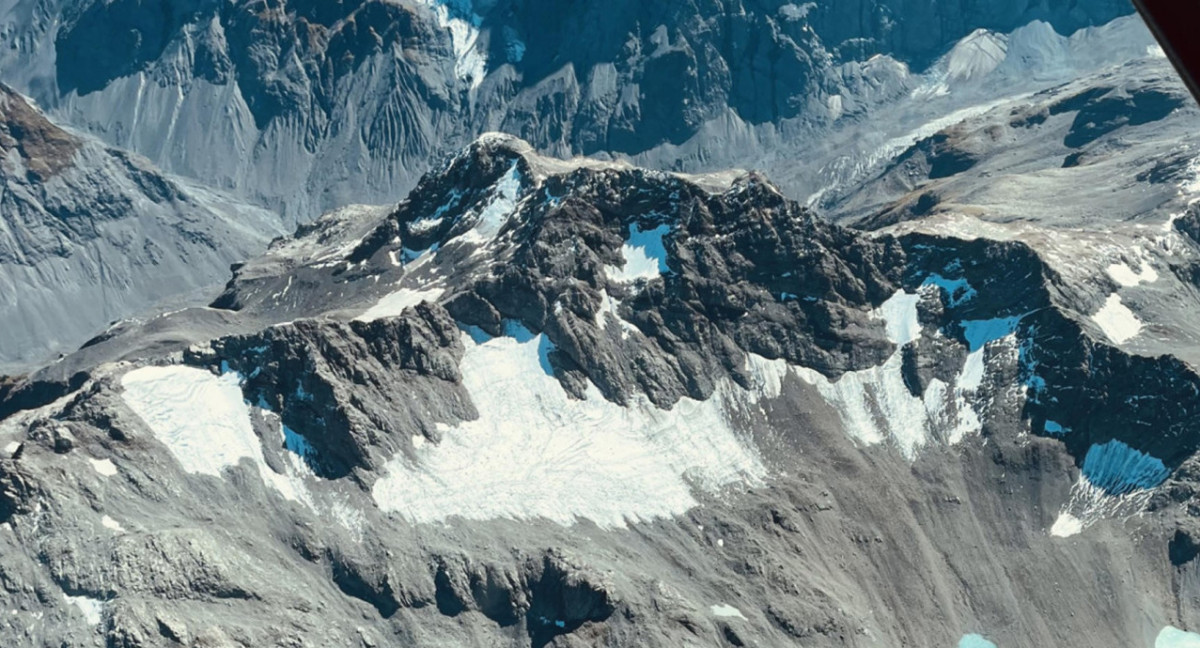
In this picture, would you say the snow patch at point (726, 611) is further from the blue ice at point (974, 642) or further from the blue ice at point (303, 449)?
the blue ice at point (303, 449)

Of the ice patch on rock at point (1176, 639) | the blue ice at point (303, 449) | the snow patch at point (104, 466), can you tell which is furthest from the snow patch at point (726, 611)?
the snow patch at point (104, 466)

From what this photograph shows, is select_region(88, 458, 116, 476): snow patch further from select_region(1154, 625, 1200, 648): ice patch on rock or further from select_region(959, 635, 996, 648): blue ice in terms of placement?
select_region(1154, 625, 1200, 648): ice patch on rock

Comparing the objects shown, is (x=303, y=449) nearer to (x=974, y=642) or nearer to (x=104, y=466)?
(x=104, y=466)

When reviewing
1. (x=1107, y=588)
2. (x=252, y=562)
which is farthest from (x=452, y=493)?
(x=1107, y=588)

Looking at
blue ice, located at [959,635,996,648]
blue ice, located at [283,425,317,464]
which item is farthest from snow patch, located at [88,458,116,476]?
blue ice, located at [959,635,996,648]

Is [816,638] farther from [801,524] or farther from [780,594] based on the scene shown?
[801,524]

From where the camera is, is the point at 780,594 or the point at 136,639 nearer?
the point at 136,639
